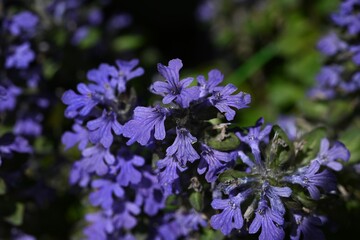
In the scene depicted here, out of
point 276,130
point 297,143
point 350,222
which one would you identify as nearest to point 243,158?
point 276,130

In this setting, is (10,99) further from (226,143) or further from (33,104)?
(226,143)

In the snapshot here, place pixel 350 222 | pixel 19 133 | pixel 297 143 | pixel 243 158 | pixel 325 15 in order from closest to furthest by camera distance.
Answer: pixel 243 158 < pixel 297 143 < pixel 350 222 < pixel 19 133 < pixel 325 15

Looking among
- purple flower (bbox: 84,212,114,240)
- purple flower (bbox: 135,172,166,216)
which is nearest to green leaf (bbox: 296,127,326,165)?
purple flower (bbox: 135,172,166,216)

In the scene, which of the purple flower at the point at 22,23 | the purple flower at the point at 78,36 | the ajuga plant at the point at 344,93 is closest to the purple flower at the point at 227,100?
the ajuga plant at the point at 344,93

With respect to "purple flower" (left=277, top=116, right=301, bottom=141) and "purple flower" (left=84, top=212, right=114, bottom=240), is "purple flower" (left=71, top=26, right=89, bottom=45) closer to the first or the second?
"purple flower" (left=84, top=212, right=114, bottom=240)

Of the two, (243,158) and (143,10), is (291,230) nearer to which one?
(243,158)

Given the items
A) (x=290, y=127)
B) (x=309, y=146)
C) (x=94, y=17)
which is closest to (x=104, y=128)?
(x=309, y=146)
